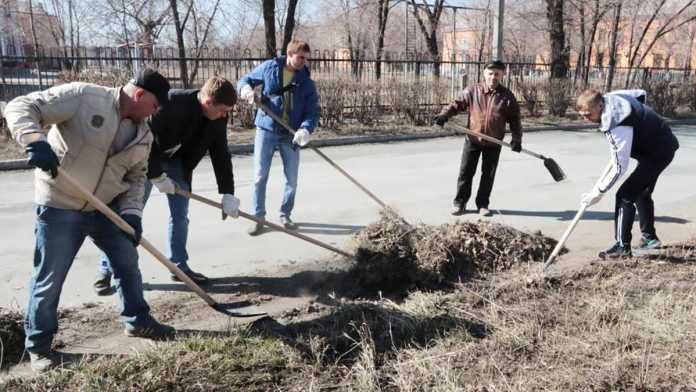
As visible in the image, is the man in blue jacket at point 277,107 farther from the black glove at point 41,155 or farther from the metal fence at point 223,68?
the metal fence at point 223,68

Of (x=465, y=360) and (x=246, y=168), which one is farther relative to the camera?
(x=246, y=168)

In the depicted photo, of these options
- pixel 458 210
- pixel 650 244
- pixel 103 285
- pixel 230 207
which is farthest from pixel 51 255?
pixel 650 244

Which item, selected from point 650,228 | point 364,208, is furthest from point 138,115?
point 650,228

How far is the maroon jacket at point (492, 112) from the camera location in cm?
627

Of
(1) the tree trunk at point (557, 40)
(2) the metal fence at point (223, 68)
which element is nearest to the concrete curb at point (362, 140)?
(2) the metal fence at point (223, 68)

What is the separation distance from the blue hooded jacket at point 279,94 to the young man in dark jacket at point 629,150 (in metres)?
2.53

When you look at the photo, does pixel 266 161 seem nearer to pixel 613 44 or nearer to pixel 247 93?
pixel 247 93

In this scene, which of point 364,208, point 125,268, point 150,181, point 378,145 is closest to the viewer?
point 125,268

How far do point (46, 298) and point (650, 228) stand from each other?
488 cm

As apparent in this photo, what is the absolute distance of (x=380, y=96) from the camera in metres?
13.7

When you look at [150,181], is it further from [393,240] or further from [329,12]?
[329,12]

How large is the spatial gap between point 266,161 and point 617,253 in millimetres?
3352

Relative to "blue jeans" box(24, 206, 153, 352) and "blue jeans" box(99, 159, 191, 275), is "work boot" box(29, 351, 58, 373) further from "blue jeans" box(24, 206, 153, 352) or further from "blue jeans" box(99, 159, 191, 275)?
"blue jeans" box(99, 159, 191, 275)

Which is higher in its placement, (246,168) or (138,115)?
(138,115)
